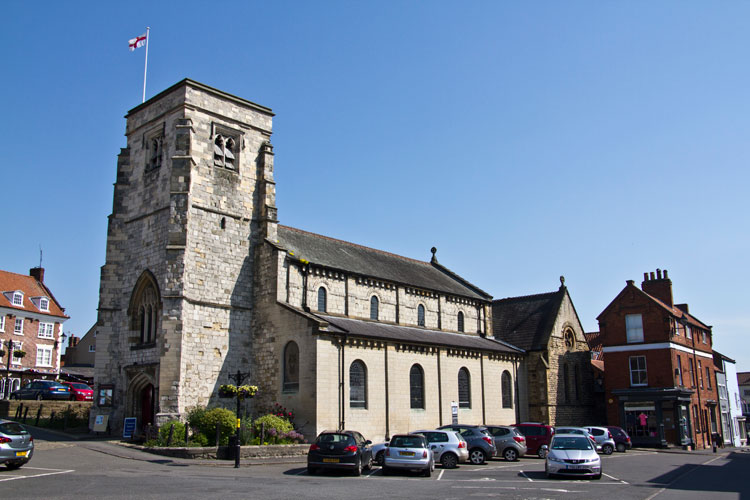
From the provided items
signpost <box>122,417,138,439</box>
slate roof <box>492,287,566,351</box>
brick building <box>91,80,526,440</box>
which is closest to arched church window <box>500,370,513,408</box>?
slate roof <box>492,287,566,351</box>

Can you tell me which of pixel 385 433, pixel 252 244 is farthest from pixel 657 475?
pixel 252 244

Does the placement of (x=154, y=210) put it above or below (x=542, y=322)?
above

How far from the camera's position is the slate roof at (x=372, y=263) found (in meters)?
36.7

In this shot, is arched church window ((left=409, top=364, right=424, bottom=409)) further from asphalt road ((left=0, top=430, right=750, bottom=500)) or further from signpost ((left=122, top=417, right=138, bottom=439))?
signpost ((left=122, top=417, right=138, bottom=439))

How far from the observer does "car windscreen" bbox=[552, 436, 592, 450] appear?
22.4 m

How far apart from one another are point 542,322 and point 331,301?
19.6 m

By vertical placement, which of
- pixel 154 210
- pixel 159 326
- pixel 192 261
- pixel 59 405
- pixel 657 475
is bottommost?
pixel 657 475

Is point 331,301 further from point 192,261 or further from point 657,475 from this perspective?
point 657,475

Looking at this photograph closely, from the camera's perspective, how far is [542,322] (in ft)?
157

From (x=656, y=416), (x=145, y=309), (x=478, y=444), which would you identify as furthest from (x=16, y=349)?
(x=656, y=416)

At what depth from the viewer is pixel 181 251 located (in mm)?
30797

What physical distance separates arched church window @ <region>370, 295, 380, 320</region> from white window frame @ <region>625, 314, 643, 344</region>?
830 inches

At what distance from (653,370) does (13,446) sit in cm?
4111

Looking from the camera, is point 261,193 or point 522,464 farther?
point 261,193
